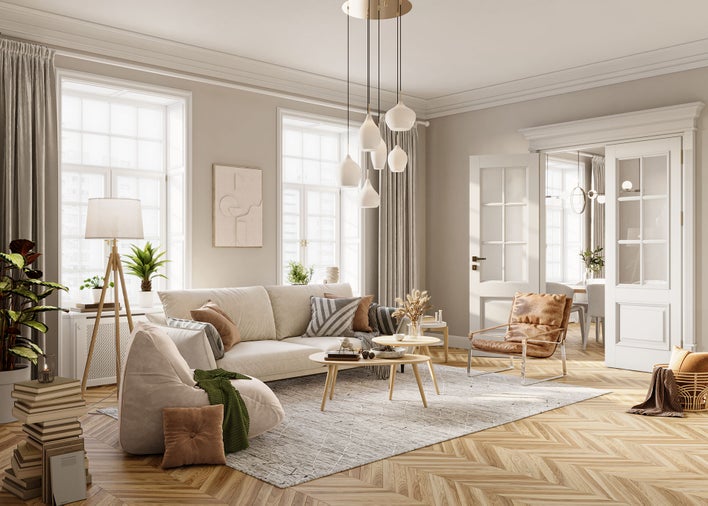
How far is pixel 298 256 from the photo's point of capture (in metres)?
7.20

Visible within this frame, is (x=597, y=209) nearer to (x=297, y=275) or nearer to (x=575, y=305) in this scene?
(x=575, y=305)

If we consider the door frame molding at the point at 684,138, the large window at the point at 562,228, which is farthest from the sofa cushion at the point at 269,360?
the large window at the point at 562,228

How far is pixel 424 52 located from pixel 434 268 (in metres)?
2.82

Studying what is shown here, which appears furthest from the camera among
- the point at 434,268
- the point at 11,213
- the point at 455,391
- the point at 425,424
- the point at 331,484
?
the point at 434,268

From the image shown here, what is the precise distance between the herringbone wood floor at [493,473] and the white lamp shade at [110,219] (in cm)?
130

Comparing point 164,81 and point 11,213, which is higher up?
point 164,81

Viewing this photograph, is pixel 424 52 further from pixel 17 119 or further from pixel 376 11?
pixel 17 119

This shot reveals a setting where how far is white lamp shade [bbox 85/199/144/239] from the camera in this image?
16.1 ft

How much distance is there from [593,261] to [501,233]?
3.47 meters

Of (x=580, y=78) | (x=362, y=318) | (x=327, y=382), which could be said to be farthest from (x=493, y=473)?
(x=580, y=78)

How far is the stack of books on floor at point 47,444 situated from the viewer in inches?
120

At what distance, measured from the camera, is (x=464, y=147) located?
7840 mm

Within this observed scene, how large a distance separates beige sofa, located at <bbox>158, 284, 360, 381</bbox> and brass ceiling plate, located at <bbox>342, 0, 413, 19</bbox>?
7.78ft

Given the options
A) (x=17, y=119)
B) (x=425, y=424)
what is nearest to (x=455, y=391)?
(x=425, y=424)
